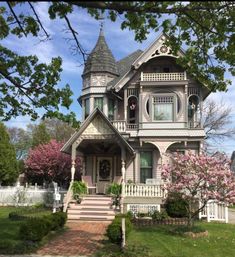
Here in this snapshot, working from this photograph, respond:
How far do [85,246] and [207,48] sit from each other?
6.75m

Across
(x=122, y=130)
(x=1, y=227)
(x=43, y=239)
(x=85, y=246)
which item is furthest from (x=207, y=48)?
(x=122, y=130)

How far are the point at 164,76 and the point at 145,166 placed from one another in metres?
5.56

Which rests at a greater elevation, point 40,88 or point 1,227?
point 40,88

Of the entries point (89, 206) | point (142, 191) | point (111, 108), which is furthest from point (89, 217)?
point (111, 108)

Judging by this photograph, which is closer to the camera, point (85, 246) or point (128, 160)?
point (85, 246)

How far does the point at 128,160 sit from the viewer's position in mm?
24625

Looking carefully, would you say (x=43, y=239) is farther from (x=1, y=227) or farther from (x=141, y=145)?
(x=141, y=145)

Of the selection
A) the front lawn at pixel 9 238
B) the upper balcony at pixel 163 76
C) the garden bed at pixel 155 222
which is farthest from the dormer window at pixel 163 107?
the front lawn at pixel 9 238

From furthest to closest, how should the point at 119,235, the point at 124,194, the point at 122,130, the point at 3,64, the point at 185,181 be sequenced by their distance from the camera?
1. the point at 122,130
2. the point at 124,194
3. the point at 185,181
4. the point at 119,235
5. the point at 3,64

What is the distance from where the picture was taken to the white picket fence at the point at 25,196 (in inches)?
1093

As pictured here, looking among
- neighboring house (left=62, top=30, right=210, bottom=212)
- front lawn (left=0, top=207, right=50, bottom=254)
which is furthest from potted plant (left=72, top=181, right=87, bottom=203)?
front lawn (left=0, top=207, right=50, bottom=254)

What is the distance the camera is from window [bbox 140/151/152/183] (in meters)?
24.5

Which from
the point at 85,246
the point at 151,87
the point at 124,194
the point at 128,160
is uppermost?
the point at 151,87

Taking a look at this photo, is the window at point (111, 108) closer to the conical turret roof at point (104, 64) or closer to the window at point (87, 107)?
the window at point (87, 107)
